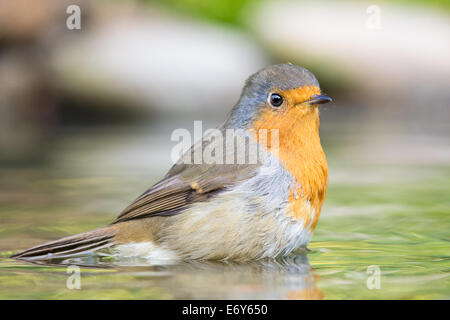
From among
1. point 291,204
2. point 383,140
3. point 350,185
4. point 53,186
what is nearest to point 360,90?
point 383,140

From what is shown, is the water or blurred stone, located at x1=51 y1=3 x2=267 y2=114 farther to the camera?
blurred stone, located at x1=51 y1=3 x2=267 y2=114

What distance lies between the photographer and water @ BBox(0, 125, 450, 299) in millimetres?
3617

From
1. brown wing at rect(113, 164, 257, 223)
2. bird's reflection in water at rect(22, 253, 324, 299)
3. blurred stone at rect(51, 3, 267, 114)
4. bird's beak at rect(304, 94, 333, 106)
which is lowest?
bird's reflection in water at rect(22, 253, 324, 299)

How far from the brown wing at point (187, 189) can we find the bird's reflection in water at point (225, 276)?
1.12 ft

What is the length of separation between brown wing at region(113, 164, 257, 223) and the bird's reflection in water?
34 cm

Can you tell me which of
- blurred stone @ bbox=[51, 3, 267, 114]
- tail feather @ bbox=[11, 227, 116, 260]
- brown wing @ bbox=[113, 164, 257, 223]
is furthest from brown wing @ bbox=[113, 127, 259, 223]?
blurred stone @ bbox=[51, 3, 267, 114]

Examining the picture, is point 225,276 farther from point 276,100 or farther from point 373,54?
point 373,54

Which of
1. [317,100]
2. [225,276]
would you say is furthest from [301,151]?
[225,276]

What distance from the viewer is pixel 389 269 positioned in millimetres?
4062

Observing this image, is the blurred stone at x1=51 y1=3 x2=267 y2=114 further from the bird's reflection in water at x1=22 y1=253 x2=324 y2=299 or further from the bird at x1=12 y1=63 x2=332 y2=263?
the bird's reflection in water at x1=22 y1=253 x2=324 y2=299

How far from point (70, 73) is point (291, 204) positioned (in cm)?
912

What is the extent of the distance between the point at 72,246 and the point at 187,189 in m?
0.77

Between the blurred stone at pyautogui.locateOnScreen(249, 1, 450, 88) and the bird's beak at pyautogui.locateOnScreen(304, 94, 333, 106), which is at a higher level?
the blurred stone at pyautogui.locateOnScreen(249, 1, 450, 88)
